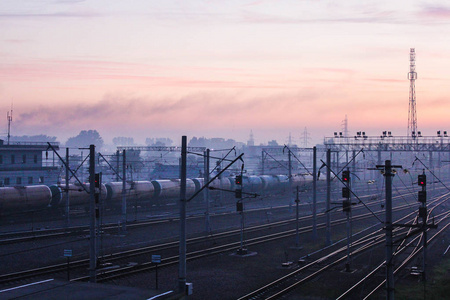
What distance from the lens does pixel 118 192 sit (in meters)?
58.0

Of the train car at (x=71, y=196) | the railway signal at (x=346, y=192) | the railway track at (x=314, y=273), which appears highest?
the railway signal at (x=346, y=192)

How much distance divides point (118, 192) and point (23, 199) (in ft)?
39.7

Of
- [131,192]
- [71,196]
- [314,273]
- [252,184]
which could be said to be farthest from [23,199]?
[252,184]

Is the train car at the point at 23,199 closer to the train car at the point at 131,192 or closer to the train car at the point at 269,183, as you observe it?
the train car at the point at 131,192

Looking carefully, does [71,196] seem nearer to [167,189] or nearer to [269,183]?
[167,189]

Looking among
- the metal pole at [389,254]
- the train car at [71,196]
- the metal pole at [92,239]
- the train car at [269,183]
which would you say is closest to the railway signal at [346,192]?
the metal pole at [389,254]

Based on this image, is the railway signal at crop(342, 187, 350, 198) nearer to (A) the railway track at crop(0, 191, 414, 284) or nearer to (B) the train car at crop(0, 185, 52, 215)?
(A) the railway track at crop(0, 191, 414, 284)

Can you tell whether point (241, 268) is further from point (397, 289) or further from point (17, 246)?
point (17, 246)

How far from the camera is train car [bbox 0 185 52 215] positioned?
46031 mm

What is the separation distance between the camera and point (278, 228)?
161ft

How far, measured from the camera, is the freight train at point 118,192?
47188 millimetres

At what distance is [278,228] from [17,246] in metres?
22.7

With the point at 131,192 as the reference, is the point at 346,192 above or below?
above

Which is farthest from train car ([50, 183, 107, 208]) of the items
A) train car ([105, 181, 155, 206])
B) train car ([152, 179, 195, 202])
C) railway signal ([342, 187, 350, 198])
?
railway signal ([342, 187, 350, 198])
